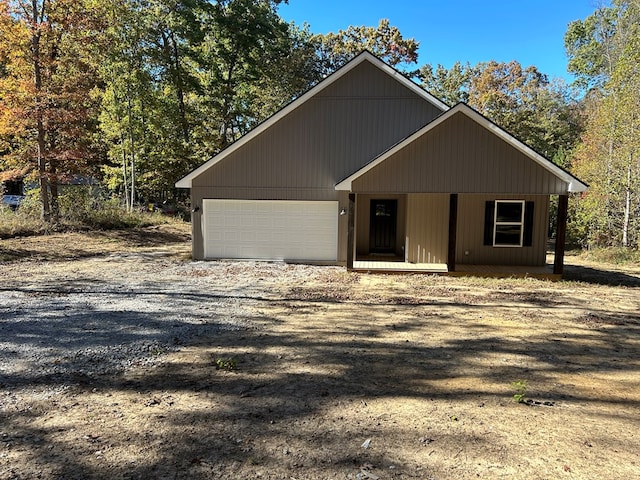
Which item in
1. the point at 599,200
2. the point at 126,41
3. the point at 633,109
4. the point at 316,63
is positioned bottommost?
the point at 599,200

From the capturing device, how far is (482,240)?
42.2 ft

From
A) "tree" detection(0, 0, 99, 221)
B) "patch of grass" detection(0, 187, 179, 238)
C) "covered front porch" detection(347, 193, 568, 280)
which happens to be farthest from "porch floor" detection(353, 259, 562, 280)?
"tree" detection(0, 0, 99, 221)

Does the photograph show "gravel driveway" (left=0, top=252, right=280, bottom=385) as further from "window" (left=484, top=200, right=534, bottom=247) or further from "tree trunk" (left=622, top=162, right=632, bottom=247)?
"tree trunk" (left=622, top=162, right=632, bottom=247)

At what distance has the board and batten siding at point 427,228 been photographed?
12.8 metres

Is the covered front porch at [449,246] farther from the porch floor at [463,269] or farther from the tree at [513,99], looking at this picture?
the tree at [513,99]

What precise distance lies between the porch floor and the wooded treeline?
7.43 metres

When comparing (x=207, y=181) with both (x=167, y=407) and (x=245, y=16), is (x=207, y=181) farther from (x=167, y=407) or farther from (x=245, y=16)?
(x=245, y=16)

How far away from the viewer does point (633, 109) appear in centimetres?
1565

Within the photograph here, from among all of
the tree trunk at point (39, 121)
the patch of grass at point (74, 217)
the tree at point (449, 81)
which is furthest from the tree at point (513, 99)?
the tree trunk at point (39, 121)

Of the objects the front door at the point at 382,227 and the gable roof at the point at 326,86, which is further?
the front door at the point at 382,227

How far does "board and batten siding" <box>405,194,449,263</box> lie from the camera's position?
42.1 ft

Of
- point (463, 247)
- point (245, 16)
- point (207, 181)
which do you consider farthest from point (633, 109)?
point (245, 16)

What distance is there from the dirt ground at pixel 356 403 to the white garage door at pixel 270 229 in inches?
227

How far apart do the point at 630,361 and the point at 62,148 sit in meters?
21.2
